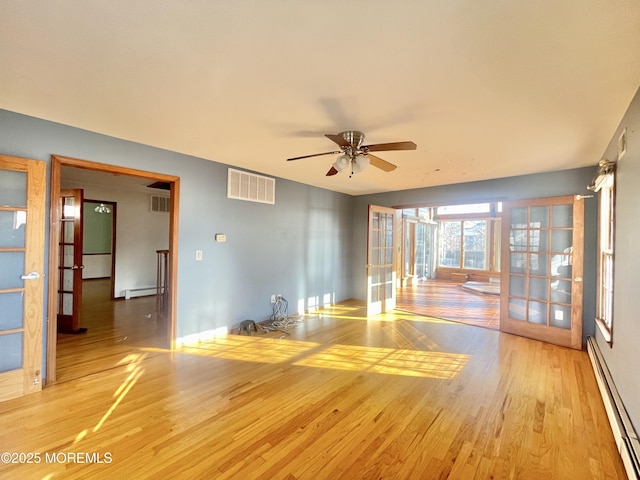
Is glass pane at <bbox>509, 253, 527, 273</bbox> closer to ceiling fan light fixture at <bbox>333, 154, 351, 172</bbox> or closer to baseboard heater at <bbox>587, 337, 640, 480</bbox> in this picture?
A: baseboard heater at <bbox>587, 337, 640, 480</bbox>

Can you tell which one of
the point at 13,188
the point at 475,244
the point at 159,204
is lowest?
the point at 475,244

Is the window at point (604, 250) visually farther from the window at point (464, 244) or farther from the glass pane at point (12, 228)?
the window at point (464, 244)

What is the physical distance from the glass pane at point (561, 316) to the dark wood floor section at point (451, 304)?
2.62 ft

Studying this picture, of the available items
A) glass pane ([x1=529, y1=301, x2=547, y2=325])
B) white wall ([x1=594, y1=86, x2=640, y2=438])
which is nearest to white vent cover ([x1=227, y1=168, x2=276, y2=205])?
white wall ([x1=594, y1=86, x2=640, y2=438])

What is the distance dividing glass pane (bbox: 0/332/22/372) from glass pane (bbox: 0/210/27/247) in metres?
0.77

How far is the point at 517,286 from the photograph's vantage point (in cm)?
432

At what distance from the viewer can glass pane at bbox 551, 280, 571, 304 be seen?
3867 mm

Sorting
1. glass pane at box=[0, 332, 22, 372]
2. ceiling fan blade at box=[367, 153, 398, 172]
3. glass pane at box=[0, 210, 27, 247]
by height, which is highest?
ceiling fan blade at box=[367, 153, 398, 172]

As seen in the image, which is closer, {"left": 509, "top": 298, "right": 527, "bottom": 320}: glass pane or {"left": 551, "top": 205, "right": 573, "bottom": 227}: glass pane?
{"left": 551, "top": 205, "right": 573, "bottom": 227}: glass pane

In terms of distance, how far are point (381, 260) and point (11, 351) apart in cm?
489

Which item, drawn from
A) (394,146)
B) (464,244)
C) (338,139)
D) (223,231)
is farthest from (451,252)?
(338,139)

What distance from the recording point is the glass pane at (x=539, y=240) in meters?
4.04

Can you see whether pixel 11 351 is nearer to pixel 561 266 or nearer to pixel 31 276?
pixel 31 276

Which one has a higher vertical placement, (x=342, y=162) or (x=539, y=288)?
(x=342, y=162)
